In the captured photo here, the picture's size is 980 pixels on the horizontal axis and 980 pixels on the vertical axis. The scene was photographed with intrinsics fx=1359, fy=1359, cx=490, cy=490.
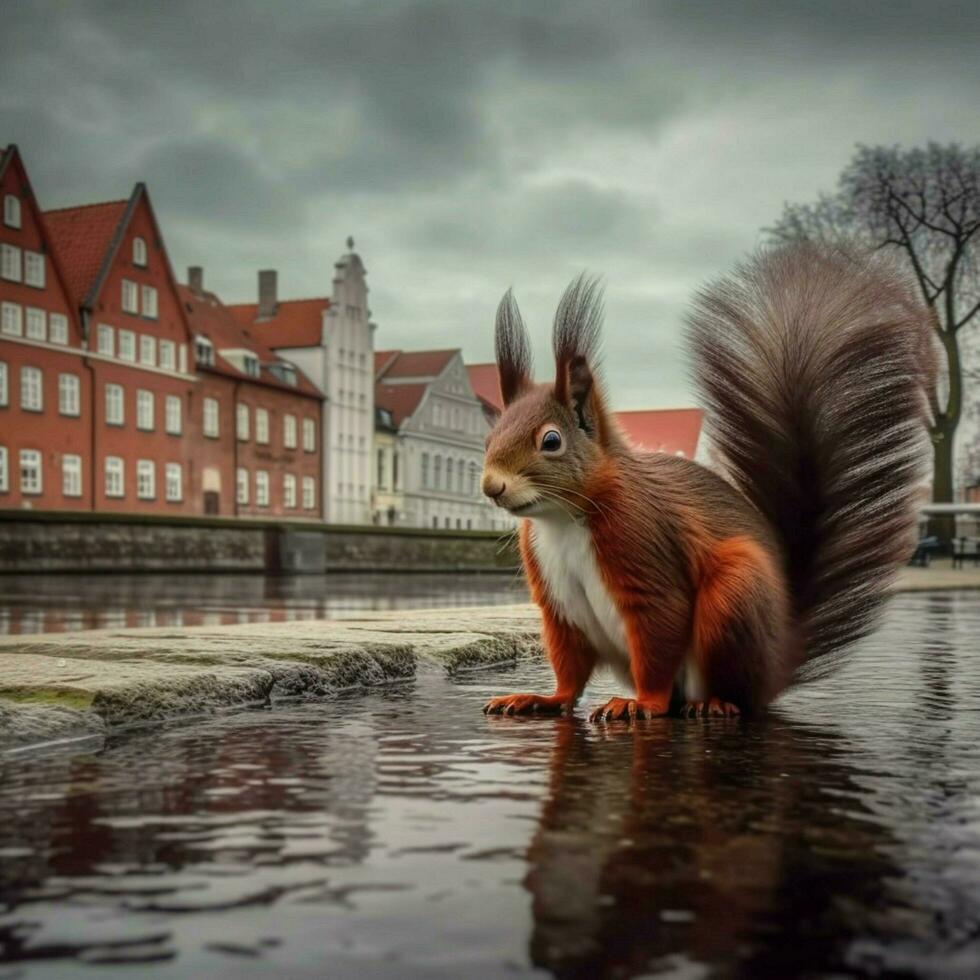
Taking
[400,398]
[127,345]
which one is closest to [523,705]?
[127,345]

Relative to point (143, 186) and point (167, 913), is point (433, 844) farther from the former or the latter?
point (143, 186)

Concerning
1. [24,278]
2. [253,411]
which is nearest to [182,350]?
[253,411]

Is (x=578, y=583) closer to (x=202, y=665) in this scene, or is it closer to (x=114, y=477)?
(x=202, y=665)

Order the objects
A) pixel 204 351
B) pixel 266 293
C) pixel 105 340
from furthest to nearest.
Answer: pixel 266 293 < pixel 204 351 < pixel 105 340

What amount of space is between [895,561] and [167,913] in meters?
2.74

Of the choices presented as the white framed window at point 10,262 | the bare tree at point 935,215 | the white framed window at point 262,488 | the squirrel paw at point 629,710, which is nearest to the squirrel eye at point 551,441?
the squirrel paw at point 629,710

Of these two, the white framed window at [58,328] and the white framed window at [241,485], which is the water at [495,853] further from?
the white framed window at [241,485]

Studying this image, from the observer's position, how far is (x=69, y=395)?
167 ft

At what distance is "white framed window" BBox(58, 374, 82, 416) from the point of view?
5028 cm

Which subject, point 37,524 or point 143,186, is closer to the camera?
point 37,524

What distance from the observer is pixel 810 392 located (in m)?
3.70

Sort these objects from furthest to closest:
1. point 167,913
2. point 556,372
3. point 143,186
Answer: point 143,186
point 556,372
point 167,913

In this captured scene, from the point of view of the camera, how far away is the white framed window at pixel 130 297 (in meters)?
54.2

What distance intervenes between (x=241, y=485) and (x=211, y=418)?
362 cm
